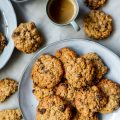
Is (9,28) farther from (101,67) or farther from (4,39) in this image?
(101,67)

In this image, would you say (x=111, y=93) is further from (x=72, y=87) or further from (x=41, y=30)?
(x=41, y=30)

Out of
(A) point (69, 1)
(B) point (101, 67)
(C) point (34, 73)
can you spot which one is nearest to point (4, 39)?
(C) point (34, 73)

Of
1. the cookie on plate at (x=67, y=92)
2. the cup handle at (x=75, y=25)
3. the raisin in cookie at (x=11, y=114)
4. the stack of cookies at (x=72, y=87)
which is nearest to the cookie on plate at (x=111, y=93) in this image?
the stack of cookies at (x=72, y=87)

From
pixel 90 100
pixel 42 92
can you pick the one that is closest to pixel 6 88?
pixel 42 92

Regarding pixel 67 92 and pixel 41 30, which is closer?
pixel 67 92

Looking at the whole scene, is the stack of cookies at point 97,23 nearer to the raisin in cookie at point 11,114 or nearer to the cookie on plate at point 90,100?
the cookie on plate at point 90,100
